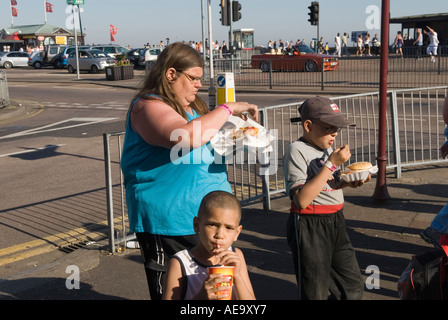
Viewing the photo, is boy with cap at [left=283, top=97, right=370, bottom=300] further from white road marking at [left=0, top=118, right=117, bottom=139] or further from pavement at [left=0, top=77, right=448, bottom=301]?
white road marking at [left=0, top=118, right=117, bottom=139]

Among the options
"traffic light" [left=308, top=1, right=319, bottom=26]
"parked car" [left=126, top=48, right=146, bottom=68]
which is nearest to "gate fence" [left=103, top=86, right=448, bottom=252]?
"traffic light" [left=308, top=1, right=319, bottom=26]

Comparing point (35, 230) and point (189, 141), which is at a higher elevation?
point (189, 141)

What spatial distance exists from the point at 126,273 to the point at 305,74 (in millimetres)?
20224

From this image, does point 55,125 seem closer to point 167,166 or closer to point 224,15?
point 224,15

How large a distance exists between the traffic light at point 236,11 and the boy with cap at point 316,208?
19.9m

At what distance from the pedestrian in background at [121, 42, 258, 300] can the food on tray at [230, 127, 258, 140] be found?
0.74ft

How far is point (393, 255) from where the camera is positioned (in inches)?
208

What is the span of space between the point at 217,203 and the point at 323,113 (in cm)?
97

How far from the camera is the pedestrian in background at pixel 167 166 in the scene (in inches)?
117

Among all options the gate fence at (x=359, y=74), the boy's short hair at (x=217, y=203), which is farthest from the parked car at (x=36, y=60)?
the boy's short hair at (x=217, y=203)

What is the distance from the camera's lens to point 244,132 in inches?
133
